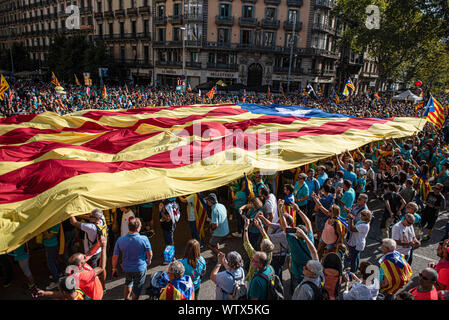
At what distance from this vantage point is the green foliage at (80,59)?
128 feet

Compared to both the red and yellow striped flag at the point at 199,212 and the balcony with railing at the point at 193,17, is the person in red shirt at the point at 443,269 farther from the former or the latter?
the balcony with railing at the point at 193,17

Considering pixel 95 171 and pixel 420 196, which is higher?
pixel 95 171

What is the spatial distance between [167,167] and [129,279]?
287cm

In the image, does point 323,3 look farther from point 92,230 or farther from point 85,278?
point 85,278

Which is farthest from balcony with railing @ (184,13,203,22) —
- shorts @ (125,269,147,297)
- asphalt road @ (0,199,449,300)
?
shorts @ (125,269,147,297)

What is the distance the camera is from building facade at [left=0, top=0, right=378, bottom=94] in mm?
35906

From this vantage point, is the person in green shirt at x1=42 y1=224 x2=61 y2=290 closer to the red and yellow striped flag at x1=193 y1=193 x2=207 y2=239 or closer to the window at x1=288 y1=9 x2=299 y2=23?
the red and yellow striped flag at x1=193 y1=193 x2=207 y2=239

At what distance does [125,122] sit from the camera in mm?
11023

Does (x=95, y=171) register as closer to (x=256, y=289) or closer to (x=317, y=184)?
(x=256, y=289)

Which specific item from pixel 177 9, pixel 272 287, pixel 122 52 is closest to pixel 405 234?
pixel 272 287

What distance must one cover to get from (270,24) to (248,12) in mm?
2937

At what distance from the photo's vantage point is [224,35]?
119 feet
